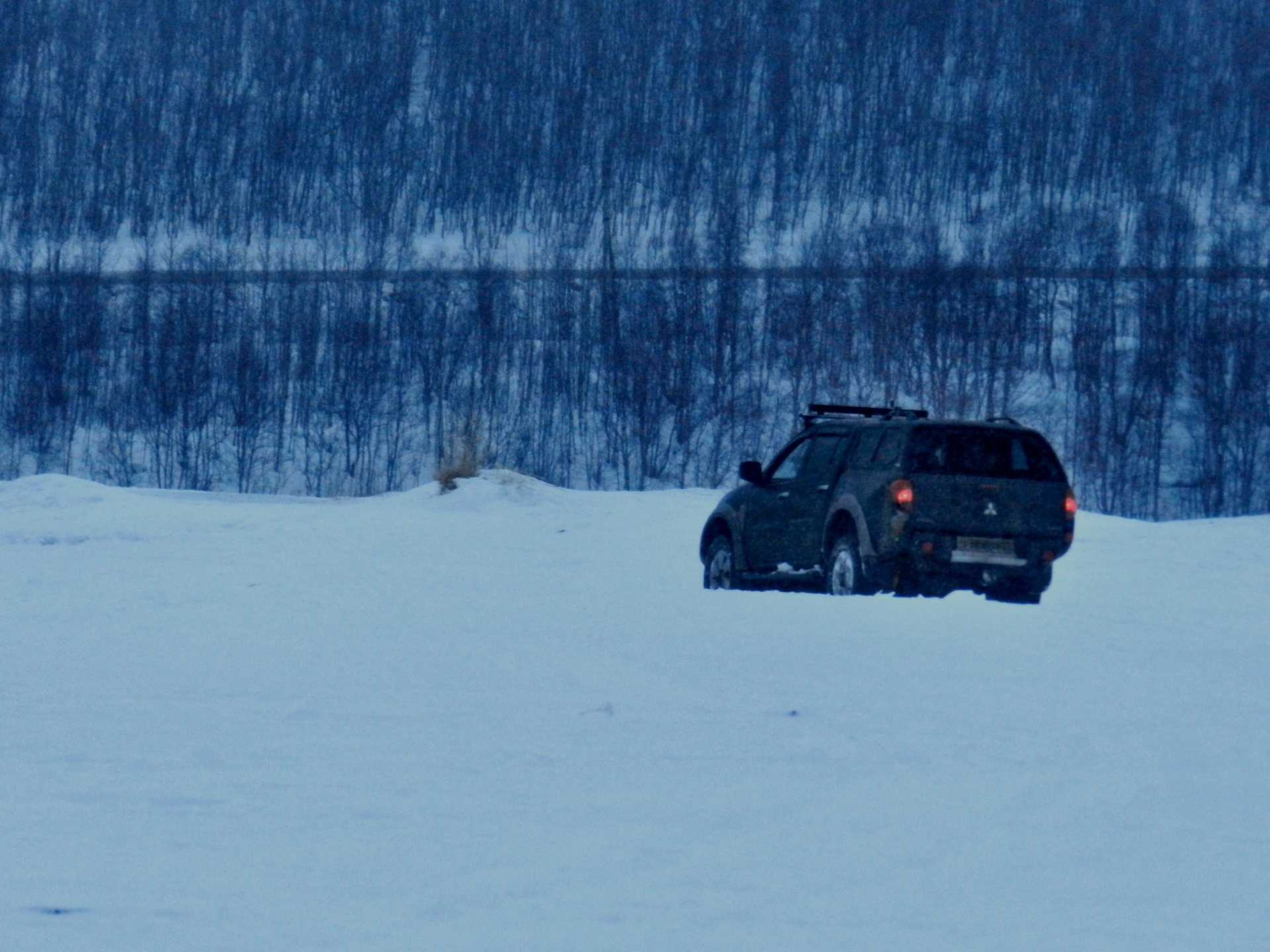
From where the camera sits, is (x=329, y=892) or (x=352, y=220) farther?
(x=352, y=220)

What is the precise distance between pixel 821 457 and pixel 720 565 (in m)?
1.86

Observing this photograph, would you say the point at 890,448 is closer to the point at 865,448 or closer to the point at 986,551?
the point at 865,448

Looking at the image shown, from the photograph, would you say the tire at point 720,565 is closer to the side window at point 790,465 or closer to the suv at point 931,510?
the side window at point 790,465

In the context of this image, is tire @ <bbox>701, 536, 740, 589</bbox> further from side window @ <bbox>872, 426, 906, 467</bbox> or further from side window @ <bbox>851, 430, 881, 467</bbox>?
side window @ <bbox>872, 426, 906, 467</bbox>

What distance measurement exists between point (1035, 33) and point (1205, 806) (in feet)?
210

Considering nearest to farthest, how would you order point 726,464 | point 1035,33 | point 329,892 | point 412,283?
1. point 329,892
2. point 726,464
3. point 412,283
4. point 1035,33

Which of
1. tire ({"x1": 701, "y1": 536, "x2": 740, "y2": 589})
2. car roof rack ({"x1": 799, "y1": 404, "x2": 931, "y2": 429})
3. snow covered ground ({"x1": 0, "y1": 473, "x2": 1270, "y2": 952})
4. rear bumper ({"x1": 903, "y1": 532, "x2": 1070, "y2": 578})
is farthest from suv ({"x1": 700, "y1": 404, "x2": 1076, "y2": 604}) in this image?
tire ({"x1": 701, "y1": 536, "x2": 740, "y2": 589})

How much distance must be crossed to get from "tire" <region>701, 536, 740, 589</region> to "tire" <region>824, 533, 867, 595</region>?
1.55 meters

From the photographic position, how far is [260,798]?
564 cm

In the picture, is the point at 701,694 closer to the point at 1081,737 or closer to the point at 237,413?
the point at 1081,737

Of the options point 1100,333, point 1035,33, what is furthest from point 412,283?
point 1035,33

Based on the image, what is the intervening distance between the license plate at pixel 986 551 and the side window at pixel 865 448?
3.51ft

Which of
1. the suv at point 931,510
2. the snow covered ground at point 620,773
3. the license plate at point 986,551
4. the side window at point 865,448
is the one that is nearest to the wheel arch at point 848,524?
the suv at point 931,510

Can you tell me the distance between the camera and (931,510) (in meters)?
12.6
